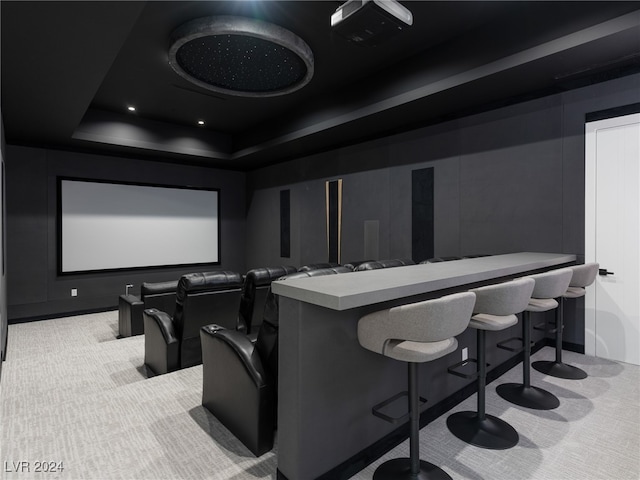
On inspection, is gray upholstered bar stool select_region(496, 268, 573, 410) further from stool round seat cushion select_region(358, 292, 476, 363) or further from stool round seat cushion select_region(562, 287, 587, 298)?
stool round seat cushion select_region(358, 292, 476, 363)

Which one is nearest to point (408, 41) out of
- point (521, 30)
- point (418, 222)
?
point (521, 30)

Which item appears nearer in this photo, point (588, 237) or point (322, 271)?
point (322, 271)

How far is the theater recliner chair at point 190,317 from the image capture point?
2934 millimetres

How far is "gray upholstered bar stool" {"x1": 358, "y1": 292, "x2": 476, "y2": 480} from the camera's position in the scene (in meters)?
1.48

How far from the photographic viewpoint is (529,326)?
252cm

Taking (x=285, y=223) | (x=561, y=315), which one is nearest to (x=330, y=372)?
(x=561, y=315)

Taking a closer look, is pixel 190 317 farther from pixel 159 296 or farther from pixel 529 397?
pixel 529 397

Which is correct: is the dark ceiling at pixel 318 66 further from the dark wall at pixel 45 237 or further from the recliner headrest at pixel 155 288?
the recliner headrest at pixel 155 288

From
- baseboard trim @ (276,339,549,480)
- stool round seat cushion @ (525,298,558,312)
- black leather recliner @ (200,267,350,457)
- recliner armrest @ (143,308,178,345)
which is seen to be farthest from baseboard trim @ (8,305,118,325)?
stool round seat cushion @ (525,298,558,312)

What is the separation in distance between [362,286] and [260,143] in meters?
5.02

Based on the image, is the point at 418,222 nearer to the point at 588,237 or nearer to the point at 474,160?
the point at 474,160

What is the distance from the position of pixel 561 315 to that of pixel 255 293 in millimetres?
2595

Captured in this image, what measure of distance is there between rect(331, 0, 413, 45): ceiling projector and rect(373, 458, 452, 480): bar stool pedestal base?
2634 mm

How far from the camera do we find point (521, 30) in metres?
2.97
